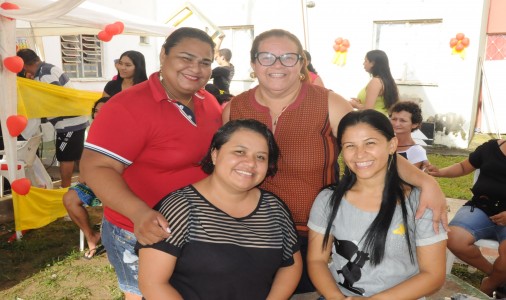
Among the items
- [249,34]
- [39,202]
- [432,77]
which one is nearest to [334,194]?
[39,202]

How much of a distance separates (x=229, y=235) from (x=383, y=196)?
2.67ft

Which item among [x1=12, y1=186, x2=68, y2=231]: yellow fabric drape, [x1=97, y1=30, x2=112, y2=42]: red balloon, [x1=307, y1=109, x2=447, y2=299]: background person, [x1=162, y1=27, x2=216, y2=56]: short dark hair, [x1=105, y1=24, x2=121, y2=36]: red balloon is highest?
[x1=105, y1=24, x2=121, y2=36]: red balloon

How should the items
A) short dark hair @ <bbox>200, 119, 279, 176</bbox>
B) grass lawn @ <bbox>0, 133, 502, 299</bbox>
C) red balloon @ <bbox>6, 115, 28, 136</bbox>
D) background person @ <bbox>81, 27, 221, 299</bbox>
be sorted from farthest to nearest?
red balloon @ <bbox>6, 115, 28, 136</bbox> < grass lawn @ <bbox>0, 133, 502, 299</bbox> < short dark hair @ <bbox>200, 119, 279, 176</bbox> < background person @ <bbox>81, 27, 221, 299</bbox>

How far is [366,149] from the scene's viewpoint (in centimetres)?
212

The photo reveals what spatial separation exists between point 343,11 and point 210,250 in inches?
384

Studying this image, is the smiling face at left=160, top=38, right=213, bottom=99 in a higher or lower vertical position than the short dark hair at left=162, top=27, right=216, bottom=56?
lower

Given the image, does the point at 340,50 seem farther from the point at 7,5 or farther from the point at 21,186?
the point at 21,186

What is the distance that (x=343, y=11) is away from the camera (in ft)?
34.3

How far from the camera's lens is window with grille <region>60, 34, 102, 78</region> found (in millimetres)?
12789

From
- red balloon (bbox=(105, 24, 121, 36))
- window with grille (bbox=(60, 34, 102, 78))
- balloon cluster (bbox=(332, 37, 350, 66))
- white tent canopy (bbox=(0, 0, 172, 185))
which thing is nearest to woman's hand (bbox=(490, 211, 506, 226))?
white tent canopy (bbox=(0, 0, 172, 185))

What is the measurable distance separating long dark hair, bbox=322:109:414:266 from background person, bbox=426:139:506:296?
1.70 metres

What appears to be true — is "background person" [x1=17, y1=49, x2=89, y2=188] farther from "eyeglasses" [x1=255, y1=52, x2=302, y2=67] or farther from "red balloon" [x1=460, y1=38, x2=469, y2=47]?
"red balloon" [x1=460, y1=38, x2=469, y2=47]

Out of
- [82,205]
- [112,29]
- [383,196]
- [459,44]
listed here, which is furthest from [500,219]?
[459,44]

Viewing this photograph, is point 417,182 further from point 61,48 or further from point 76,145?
point 61,48
